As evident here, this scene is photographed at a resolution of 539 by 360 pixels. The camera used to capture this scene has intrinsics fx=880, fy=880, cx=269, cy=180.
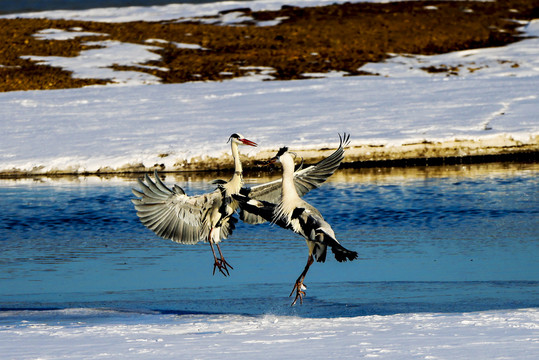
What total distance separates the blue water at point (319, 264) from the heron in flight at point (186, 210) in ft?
1.29

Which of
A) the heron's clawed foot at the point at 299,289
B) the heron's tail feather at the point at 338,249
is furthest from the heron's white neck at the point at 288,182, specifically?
the heron's clawed foot at the point at 299,289

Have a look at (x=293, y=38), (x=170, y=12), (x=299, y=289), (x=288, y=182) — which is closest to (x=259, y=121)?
(x=288, y=182)

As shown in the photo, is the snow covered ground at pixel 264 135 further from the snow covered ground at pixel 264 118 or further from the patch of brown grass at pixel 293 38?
the patch of brown grass at pixel 293 38

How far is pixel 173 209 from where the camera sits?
26.7 ft

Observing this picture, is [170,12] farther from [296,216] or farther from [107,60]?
[296,216]

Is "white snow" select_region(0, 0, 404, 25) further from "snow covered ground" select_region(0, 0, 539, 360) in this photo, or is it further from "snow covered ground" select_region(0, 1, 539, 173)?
"snow covered ground" select_region(0, 1, 539, 173)

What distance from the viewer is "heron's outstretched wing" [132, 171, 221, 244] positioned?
7.93 metres

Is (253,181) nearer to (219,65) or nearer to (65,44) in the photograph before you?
(219,65)

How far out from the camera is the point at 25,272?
8.51 meters

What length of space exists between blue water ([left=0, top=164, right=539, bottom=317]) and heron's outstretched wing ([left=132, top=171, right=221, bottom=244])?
424 mm

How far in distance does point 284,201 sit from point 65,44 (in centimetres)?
2295

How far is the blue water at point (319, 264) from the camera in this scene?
281 inches

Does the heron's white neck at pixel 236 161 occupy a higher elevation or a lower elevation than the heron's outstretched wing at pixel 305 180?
higher

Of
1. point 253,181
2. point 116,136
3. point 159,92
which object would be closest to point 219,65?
point 159,92
